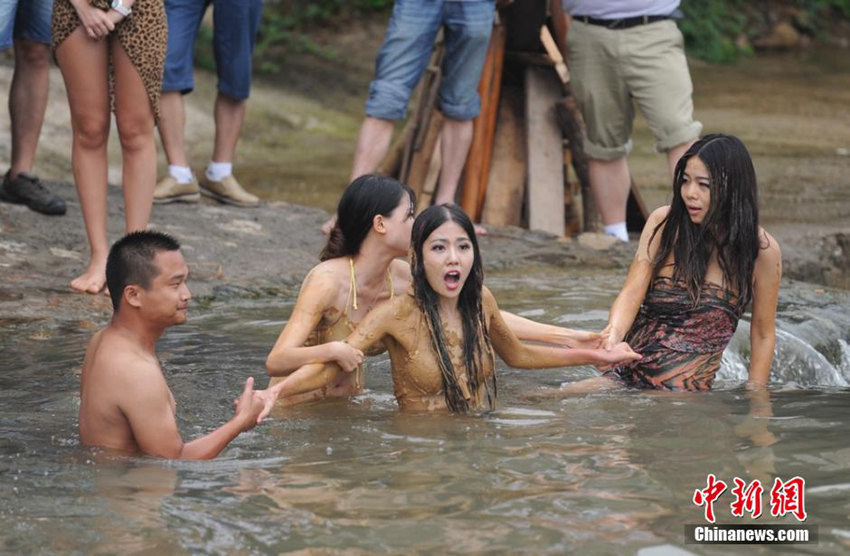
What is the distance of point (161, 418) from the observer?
13.1 ft

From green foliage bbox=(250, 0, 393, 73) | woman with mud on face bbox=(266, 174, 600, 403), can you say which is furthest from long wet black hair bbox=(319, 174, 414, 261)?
green foliage bbox=(250, 0, 393, 73)

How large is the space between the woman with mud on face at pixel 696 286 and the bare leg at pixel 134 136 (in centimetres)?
208

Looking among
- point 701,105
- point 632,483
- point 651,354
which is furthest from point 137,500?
point 701,105

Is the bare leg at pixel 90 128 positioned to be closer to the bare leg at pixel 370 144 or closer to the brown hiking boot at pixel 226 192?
the bare leg at pixel 370 144

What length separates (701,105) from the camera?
45.5ft

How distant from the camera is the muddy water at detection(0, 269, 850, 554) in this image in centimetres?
343

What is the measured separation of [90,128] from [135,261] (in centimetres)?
197

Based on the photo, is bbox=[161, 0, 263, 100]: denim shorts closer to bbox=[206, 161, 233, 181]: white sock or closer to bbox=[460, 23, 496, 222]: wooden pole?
bbox=[206, 161, 233, 181]: white sock

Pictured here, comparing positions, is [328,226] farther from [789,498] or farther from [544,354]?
[789,498]

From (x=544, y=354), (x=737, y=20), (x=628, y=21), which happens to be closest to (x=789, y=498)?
(x=544, y=354)

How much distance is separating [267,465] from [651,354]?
1712 millimetres

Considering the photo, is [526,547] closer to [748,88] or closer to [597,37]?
[597,37]

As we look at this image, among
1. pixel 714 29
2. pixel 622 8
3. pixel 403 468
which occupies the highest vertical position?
pixel 622 8

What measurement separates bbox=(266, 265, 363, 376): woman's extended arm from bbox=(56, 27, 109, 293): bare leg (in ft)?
5.06
